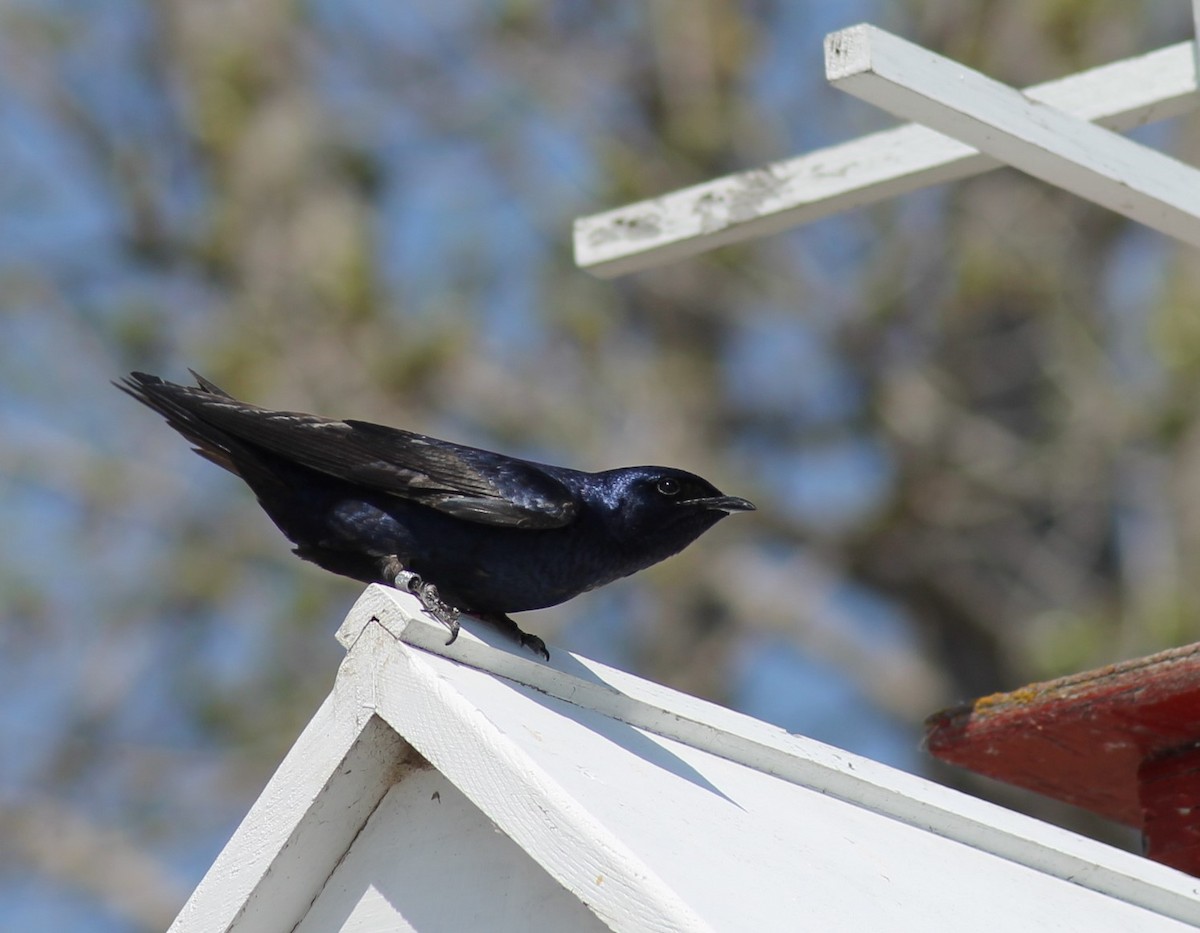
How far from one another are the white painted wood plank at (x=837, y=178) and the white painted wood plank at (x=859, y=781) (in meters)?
1.00

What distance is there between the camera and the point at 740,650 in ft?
26.2

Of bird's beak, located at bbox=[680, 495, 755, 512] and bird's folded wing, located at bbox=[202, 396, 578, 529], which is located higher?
bird's beak, located at bbox=[680, 495, 755, 512]

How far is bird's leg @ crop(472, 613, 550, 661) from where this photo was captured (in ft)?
7.18

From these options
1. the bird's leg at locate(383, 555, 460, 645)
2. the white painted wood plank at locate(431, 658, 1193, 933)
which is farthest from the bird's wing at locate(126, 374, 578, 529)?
the white painted wood plank at locate(431, 658, 1193, 933)

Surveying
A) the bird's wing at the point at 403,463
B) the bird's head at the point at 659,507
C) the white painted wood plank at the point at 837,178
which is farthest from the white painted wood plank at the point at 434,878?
Answer: the white painted wood plank at the point at 837,178

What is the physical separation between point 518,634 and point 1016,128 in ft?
3.16

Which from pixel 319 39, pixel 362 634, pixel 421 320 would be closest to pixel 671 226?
pixel 362 634

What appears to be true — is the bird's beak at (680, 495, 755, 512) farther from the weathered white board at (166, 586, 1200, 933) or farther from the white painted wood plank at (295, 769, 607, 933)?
the white painted wood plank at (295, 769, 607, 933)

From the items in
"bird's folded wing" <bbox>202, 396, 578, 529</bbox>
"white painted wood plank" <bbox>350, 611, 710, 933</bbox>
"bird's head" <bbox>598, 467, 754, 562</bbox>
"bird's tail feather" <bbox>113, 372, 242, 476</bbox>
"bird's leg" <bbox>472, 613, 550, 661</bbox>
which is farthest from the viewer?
"bird's head" <bbox>598, 467, 754, 562</bbox>

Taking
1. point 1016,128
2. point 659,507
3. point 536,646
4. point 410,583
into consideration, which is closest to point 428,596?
point 410,583

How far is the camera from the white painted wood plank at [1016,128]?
2301 mm

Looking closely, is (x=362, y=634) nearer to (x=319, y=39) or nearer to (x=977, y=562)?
(x=977, y=562)

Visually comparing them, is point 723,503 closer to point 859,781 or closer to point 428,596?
point 428,596

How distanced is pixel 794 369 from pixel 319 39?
2738mm
